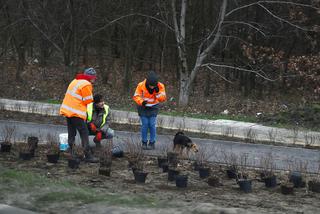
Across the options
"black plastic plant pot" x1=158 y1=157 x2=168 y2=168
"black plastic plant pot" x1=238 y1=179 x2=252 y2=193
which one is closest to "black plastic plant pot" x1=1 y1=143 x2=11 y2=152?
"black plastic plant pot" x1=158 y1=157 x2=168 y2=168

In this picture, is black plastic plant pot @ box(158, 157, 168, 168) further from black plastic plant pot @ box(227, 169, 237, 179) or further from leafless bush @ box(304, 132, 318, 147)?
leafless bush @ box(304, 132, 318, 147)

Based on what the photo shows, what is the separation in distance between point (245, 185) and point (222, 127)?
29.3 ft

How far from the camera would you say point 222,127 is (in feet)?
57.6

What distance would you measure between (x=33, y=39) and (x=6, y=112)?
51.3 feet

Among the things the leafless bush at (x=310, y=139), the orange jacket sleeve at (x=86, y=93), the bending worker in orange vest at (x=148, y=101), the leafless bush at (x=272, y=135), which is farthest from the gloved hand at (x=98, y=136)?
the leafless bush at (x=310, y=139)

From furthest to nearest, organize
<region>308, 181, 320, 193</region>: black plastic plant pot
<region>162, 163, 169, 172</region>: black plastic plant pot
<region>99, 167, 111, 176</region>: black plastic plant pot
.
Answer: <region>162, 163, 169, 172</region>: black plastic plant pot → <region>99, 167, 111, 176</region>: black plastic plant pot → <region>308, 181, 320, 193</region>: black plastic plant pot

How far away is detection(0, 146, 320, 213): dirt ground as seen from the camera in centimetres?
732

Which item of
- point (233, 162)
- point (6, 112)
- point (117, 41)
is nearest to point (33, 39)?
point (117, 41)

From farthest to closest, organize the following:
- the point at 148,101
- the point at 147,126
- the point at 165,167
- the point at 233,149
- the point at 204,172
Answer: the point at 233,149, the point at 147,126, the point at 148,101, the point at 165,167, the point at 204,172

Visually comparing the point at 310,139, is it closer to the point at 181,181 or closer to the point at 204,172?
the point at 204,172

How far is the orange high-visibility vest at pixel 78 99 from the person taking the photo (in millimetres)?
10555

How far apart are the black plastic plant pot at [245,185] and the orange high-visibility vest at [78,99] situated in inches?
130

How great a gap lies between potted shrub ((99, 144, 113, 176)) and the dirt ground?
11cm


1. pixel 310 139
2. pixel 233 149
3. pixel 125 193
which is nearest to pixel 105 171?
pixel 125 193
